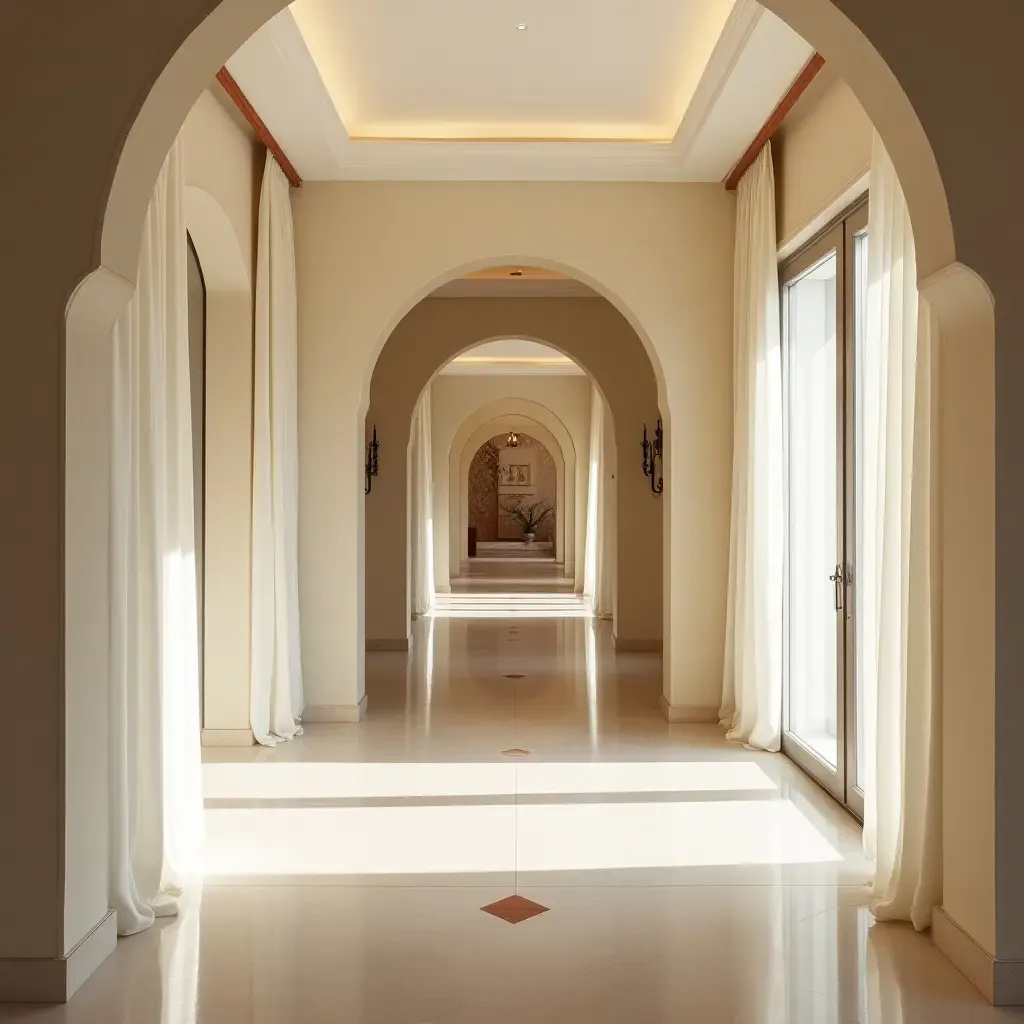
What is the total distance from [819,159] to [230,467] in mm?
3624

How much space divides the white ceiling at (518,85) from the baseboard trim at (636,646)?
15.8 feet

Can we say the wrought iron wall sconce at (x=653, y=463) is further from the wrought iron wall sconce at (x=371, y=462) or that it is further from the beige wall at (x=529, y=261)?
the beige wall at (x=529, y=261)

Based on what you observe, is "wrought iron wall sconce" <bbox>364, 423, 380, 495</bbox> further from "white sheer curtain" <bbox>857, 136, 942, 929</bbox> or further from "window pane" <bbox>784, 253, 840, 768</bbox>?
"white sheer curtain" <bbox>857, 136, 942, 929</bbox>

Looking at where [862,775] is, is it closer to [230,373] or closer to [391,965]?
[391,965]

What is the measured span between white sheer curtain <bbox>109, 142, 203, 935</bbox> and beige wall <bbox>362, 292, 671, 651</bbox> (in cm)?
655

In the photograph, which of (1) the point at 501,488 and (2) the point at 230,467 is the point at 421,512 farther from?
(1) the point at 501,488

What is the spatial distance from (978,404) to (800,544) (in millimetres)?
3243

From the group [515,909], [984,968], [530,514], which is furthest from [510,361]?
[530,514]

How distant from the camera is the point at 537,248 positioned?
7309mm

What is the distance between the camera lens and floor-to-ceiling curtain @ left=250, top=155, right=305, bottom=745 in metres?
6.67

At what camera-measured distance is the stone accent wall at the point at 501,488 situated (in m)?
34.3

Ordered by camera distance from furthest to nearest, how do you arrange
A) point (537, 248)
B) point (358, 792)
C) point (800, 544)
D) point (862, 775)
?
point (537, 248)
point (800, 544)
point (358, 792)
point (862, 775)

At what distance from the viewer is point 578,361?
11.5 metres

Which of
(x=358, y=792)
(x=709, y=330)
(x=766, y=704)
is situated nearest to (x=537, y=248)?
(x=709, y=330)
